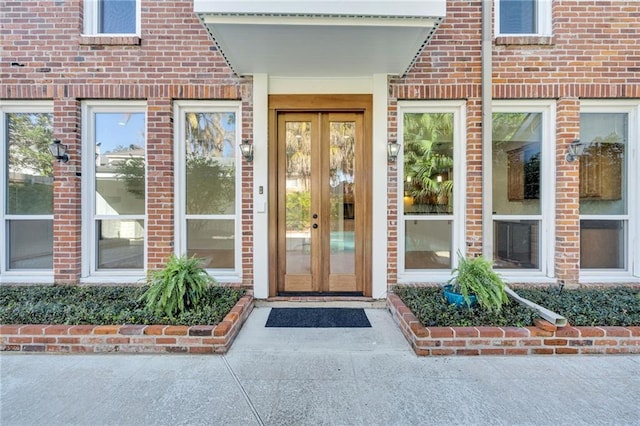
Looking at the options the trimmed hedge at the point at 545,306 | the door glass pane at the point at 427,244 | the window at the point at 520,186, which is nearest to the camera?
the trimmed hedge at the point at 545,306

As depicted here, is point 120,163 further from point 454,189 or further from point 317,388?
point 454,189

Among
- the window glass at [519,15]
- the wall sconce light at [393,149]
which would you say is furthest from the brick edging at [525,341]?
the window glass at [519,15]

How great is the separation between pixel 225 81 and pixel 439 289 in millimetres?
3790

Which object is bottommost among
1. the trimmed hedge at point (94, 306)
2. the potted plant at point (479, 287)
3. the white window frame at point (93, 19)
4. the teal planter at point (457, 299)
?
the trimmed hedge at point (94, 306)

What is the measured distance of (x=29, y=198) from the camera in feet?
13.6

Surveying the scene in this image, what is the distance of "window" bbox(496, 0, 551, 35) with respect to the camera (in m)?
4.03

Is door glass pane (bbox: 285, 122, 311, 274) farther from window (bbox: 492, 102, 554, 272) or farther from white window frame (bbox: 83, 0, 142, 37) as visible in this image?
window (bbox: 492, 102, 554, 272)

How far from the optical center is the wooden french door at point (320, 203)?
4137 mm

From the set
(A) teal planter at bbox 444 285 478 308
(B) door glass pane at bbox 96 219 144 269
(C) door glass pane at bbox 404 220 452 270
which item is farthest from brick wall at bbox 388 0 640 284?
(B) door glass pane at bbox 96 219 144 269

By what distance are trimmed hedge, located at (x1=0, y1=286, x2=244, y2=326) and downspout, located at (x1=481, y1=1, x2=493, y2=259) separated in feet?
10.3

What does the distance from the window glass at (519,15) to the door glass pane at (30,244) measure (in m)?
6.61

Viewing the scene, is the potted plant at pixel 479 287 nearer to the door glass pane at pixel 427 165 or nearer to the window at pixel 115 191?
the door glass pane at pixel 427 165

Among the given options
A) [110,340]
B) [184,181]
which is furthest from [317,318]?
Answer: [184,181]

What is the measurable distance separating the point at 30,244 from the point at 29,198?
0.62 metres
